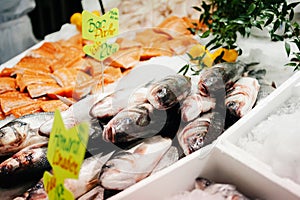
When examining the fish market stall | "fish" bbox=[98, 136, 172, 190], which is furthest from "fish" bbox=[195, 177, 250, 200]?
"fish" bbox=[98, 136, 172, 190]

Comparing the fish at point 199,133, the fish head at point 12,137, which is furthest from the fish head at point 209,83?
the fish head at point 12,137

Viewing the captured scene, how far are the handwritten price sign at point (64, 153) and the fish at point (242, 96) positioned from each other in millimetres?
709

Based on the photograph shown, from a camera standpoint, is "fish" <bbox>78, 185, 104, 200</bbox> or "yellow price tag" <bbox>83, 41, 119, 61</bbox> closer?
"fish" <bbox>78, 185, 104, 200</bbox>

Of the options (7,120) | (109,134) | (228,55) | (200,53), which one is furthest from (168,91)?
(7,120)

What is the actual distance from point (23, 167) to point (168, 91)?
0.52 metres

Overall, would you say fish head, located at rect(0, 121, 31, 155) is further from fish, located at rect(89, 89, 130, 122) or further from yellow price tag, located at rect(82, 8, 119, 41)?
yellow price tag, located at rect(82, 8, 119, 41)

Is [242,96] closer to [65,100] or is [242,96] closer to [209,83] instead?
[209,83]

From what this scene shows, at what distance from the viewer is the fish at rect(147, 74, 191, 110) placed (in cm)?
124

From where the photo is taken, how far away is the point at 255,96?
1453 mm

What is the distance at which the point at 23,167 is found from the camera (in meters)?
1.19

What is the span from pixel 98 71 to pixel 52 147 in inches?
37.5

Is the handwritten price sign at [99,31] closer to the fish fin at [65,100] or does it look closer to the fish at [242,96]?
the fish fin at [65,100]

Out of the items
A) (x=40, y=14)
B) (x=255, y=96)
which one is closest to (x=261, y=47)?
(x=255, y=96)

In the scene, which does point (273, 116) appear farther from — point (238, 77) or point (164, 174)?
point (164, 174)
